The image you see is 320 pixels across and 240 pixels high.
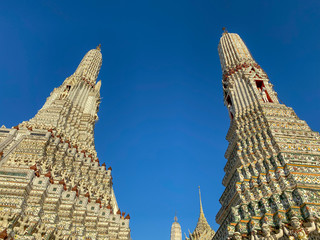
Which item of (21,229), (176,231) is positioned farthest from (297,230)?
(176,231)

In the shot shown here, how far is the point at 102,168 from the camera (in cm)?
2405

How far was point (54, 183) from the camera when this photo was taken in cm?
1490

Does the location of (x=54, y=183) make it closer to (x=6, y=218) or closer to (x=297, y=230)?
(x=6, y=218)

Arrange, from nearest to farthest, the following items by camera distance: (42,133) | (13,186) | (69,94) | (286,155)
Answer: (286,155) < (13,186) < (42,133) < (69,94)

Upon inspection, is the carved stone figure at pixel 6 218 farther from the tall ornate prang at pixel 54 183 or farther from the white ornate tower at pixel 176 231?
the white ornate tower at pixel 176 231

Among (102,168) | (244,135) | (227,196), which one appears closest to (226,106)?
(244,135)

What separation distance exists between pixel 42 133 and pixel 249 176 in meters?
14.7

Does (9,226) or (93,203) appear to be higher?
(93,203)

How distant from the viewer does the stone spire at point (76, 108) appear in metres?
23.1

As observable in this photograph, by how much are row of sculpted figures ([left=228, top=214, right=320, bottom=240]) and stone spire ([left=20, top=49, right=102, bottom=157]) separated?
17.6 metres

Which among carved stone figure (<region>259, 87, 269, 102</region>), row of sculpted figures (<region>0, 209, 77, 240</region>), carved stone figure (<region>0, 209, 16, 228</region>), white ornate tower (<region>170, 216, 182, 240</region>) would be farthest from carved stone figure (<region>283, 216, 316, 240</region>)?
white ornate tower (<region>170, 216, 182, 240</region>)

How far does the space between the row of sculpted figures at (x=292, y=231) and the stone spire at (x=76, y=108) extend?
1757 centimetres

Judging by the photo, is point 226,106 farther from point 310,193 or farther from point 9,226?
point 9,226

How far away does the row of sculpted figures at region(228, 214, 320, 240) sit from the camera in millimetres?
7790
